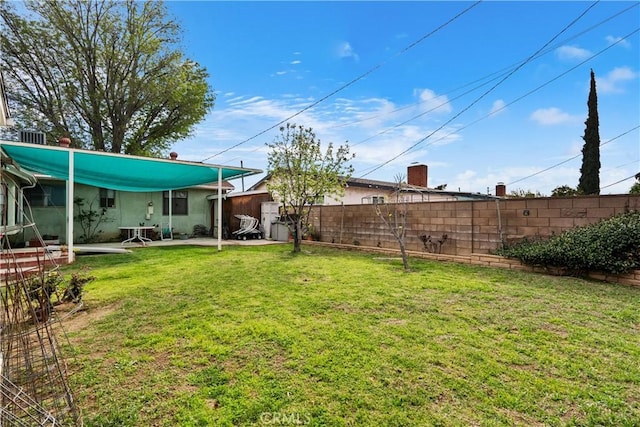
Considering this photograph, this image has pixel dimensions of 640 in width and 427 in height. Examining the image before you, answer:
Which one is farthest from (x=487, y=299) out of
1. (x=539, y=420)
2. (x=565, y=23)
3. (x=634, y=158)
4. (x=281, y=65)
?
(x=634, y=158)

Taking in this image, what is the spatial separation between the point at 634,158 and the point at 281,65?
14.8 meters

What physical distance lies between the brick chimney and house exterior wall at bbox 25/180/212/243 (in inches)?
472

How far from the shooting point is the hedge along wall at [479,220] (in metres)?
5.75

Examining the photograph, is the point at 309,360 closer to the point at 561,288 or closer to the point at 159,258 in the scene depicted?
the point at 561,288

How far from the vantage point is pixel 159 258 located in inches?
318

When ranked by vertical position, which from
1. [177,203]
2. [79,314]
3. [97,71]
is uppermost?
[97,71]

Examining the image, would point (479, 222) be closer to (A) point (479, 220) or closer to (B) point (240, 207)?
(A) point (479, 220)

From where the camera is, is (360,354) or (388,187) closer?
(360,354)

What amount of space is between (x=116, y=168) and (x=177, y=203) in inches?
238

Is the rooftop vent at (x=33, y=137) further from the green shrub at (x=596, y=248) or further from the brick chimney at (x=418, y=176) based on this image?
the brick chimney at (x=418, y=176)

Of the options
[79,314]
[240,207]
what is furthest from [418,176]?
[79,314]

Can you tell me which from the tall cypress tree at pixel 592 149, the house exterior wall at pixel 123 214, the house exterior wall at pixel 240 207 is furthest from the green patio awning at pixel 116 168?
the tall cypress tree at pixel 592 149

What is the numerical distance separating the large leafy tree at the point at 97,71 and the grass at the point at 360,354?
12621mm

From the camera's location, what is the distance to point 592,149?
13625 millimetres
